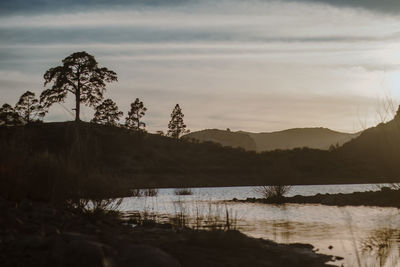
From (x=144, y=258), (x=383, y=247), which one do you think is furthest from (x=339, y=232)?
(x=144, y=258)

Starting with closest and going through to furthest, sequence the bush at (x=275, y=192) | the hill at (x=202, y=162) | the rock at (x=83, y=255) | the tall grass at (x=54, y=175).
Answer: the rock at (x=83, y=255)
the tall grass at (x=54, y=175)
the bush at (x=275, y=192)
the hill at (x=202, y=162)

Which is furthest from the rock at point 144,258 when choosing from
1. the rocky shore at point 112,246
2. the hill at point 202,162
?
the hill at point 202,162

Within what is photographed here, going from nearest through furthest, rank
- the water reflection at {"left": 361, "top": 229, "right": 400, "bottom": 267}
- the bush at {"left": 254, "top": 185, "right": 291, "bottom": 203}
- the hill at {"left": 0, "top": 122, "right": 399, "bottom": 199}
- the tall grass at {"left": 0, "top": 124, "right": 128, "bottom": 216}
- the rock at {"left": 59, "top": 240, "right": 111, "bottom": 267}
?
the rock at {"left": 59, "top": 240, "right": 111, "bottom": 267}, the water reflection at {"left": 361, "top": 229, "right": 400, "bottom": 267}, the tall grass at {"left": 0, "top": 124, "right": 128, "bottom": 216}, the bush at {"left": 254, "top": 185, "right": 291, "bottom": 203}, the hill at {"left": 0, "top": 122, "right": 399, "bottom": 199}

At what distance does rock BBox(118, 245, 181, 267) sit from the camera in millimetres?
6824

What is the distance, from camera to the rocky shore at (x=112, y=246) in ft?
22.8

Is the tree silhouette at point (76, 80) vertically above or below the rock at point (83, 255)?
above

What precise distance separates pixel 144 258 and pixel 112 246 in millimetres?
1479

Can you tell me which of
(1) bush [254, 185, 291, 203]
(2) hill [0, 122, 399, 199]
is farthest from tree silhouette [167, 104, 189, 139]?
(1) bush [254, 185, 291, 203]

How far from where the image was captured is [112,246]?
823 centimetres

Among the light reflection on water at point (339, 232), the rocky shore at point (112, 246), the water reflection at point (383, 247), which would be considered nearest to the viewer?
the rocky shore at point (112, 246)

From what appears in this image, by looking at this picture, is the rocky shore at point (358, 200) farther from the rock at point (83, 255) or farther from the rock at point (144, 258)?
the rock at point (83, 255)

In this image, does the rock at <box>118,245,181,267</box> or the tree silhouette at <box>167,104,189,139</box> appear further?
the tree silhouette at <box>167,104,189,139</box>

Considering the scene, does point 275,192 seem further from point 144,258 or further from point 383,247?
point 144,258

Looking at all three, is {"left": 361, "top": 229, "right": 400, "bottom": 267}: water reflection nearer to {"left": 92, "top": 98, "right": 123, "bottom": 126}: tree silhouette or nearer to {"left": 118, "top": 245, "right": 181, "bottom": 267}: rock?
{"left": 118, "top": 245, "right": 181, "bottom": 267}: rock
